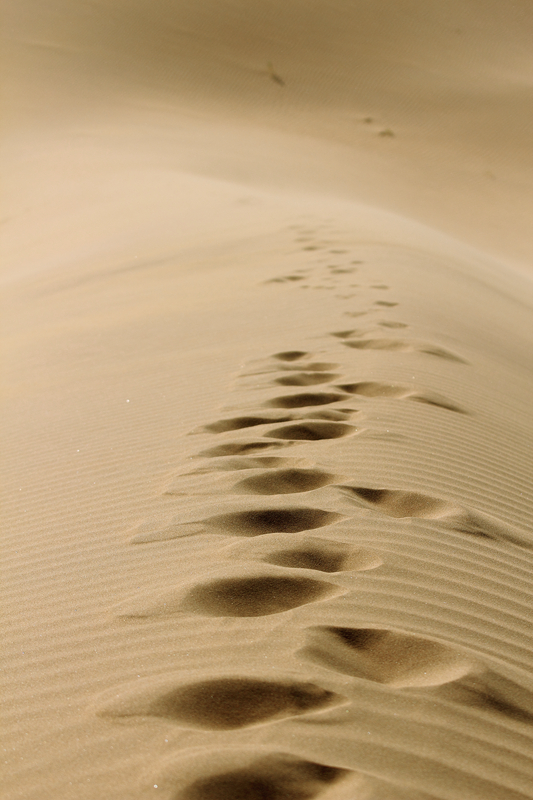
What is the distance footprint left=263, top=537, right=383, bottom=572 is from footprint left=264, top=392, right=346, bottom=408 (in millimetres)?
1529

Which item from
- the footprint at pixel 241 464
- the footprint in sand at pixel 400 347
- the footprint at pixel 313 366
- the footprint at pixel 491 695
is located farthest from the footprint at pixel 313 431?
the footprint at pixel 491 695

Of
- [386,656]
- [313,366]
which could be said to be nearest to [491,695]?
[386,656]

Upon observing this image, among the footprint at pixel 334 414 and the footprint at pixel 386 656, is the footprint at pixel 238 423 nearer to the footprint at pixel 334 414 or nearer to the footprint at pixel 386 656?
the footprint at pixel 334 414

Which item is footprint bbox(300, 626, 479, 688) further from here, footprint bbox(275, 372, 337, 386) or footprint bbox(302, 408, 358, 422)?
footprint bbox(275, 372, 337, 386)

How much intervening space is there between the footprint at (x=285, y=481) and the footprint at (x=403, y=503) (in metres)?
0.13

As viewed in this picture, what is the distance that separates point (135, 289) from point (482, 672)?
6.42 metres

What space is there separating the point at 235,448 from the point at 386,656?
5.20 ft

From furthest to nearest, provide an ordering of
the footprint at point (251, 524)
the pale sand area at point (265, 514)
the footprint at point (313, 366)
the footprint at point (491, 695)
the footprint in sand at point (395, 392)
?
the footprint at point (313, 366), the footprint in sand at point (395, 392), the footprint at point (251, 524), the footprint at point (491, 695), the pale sand area at point (265, 514)

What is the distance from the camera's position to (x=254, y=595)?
7.68 feet

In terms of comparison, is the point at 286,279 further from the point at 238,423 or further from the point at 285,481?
the point at 285,481

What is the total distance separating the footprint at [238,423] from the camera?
3.83 m

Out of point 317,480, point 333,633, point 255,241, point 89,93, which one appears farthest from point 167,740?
point 89,93

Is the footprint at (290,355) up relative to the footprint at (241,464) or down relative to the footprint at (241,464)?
up

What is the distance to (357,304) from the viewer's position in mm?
Answer: 6262
